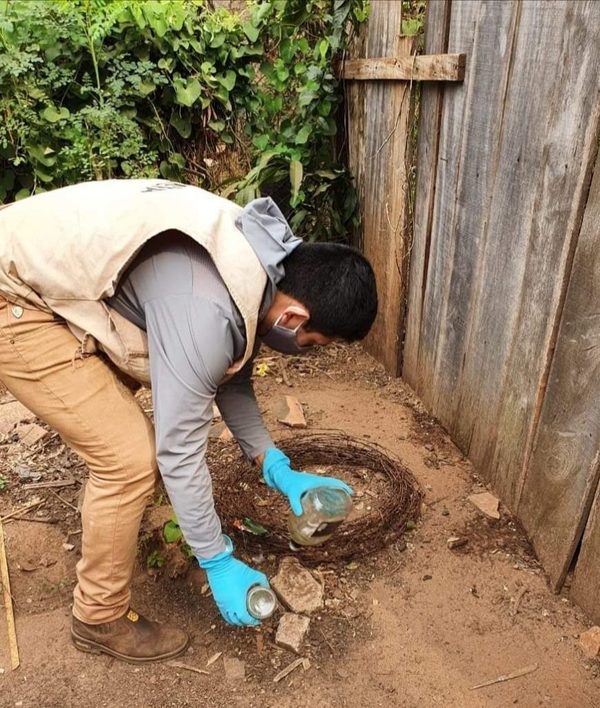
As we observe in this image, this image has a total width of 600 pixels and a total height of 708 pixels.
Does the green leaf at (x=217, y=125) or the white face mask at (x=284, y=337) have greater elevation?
the green leaf at (x=217, y=125)

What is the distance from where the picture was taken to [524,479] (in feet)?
7.98

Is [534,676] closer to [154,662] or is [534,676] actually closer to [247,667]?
[247,667]

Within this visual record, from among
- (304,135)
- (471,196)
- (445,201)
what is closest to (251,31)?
(304,135)

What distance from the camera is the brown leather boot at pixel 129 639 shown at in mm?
2039

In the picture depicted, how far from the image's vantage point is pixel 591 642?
205 centimetres

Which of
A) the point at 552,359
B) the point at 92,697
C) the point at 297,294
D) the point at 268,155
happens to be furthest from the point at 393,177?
the point at 92,697

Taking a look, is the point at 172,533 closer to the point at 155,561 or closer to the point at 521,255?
the point at 155,561

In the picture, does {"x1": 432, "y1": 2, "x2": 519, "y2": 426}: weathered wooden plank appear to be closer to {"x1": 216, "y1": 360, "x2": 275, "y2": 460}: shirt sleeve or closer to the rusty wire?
the rusty wire

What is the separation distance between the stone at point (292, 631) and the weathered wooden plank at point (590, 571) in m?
0.95

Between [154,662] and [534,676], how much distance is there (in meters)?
1.24

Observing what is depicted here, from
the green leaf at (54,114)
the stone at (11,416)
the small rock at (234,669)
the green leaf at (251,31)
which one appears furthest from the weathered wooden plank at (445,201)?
the green leaf at (54,114)

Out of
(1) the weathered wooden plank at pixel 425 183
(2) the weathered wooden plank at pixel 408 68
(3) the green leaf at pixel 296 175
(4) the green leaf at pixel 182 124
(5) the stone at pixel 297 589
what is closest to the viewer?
(5) the stone at pixel 297 589

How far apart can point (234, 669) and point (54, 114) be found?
3.26 metres

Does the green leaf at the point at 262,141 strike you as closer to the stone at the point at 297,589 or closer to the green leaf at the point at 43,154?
the green leaf at the point at 43,154
